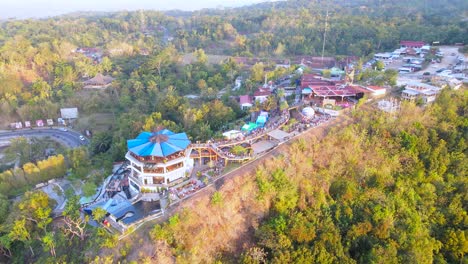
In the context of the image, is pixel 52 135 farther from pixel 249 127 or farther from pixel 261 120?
pixel 261 120

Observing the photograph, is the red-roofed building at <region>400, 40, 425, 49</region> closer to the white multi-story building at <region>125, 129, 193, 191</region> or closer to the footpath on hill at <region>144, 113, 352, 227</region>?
the footpath on hill at <region>144, 113, 352, 227</region>

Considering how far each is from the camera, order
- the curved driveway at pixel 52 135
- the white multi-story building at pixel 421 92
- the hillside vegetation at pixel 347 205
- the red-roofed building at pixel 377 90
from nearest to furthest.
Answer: the hillside vegetation at pixel 347 205
the white multi-story building at pixel 421 92
the red-roofed building at pixel 377 90
the curved driveway at pixel 52 135

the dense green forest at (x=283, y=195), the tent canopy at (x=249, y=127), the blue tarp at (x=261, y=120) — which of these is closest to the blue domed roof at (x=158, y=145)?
the dense green forest at (x=283, y=195)

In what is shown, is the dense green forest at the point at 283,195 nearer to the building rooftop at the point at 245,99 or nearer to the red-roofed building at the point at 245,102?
the red-roofed building at the point at 245,102

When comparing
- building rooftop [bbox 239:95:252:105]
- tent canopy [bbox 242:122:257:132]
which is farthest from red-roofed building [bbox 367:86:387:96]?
building rooftop [bbox 239:95:252:105]

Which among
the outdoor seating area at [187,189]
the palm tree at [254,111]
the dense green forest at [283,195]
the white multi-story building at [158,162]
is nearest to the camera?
the dense green forest at [283,195]

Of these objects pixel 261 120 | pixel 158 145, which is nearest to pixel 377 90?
pixel 261 120

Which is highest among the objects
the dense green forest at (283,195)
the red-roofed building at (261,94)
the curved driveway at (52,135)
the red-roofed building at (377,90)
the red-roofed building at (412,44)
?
the red-roofed building at (412,44)
